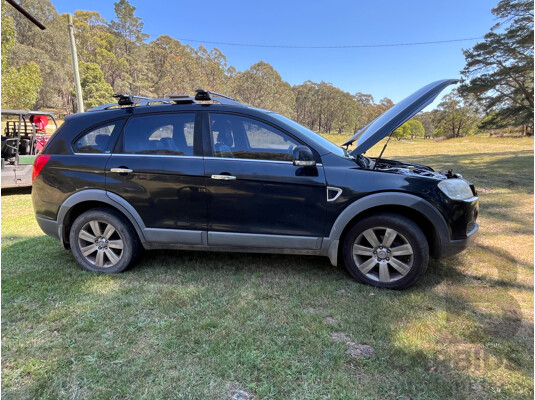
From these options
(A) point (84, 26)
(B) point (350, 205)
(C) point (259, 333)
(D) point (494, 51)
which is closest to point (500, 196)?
(B) point (350, 205)

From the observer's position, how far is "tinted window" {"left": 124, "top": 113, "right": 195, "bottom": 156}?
319 centimetres

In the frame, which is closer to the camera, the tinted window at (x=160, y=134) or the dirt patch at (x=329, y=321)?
the dirt patch at (x=329, y=321)

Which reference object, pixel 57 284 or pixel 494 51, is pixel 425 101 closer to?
pixel 57 284

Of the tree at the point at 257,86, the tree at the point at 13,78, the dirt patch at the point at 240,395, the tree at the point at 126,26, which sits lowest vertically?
the dirt patch at the point at 240,395

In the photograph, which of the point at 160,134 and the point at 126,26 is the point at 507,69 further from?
the point at 126,26

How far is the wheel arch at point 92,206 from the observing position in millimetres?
3215

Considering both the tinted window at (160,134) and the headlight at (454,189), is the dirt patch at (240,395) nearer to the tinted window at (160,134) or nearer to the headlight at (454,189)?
the tinted window at (160,134)

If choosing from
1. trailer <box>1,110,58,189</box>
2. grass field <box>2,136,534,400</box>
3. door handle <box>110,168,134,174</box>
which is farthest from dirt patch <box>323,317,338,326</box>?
trailer <box>1,110,58,189</box>

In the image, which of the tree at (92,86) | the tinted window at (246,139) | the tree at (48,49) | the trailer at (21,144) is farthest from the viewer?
the tree at (48,49)

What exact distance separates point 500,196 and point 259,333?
6999 millimetres

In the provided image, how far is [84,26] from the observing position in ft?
150

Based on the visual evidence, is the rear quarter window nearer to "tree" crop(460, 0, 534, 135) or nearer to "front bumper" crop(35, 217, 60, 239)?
"front bumper" crop(35, 217, 60, 239)

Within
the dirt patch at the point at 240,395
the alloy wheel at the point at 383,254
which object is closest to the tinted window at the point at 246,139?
the alloy wheel at the point at 383,254

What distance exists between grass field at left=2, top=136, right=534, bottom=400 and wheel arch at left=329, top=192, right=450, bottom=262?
1.65 ft
